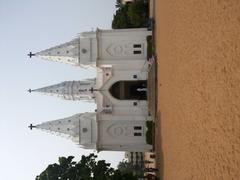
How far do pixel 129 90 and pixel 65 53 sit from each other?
7260 mm

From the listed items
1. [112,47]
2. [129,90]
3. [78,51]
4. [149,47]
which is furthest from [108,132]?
[149,47]

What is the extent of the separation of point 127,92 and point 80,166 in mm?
8649

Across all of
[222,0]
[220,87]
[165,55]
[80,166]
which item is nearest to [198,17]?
[222,0]

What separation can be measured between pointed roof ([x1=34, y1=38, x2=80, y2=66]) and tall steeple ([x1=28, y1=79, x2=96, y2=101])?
2.53m

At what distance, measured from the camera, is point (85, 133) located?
133ft

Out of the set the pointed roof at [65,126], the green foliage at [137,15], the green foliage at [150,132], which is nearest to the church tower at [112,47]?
the pointed roof at [65,126]

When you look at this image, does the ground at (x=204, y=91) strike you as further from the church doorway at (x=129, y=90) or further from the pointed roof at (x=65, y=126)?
the church doorway at (x=129, y=90)

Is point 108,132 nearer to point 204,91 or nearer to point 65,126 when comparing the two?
point 65,126

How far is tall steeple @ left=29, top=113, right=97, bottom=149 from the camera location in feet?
132

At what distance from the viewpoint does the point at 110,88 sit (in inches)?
1652

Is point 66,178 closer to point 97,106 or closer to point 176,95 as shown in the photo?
point 97,106

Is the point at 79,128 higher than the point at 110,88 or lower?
lower

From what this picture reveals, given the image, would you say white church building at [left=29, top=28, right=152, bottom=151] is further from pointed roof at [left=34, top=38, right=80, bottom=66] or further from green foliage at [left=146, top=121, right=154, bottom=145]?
green foliage at [left=146, top=121, right=154, bottom=145]

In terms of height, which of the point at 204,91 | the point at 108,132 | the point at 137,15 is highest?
the point at 137,15
